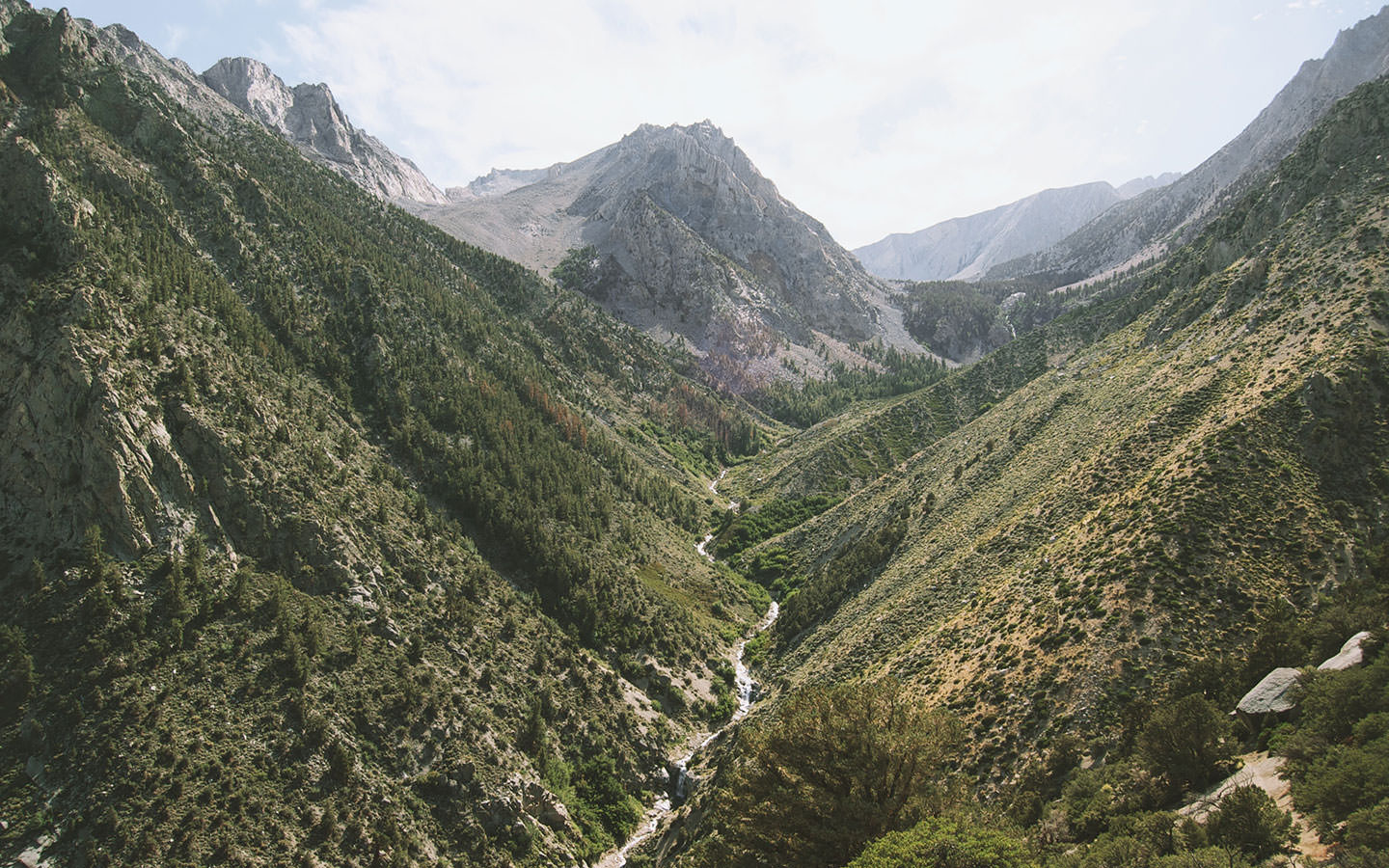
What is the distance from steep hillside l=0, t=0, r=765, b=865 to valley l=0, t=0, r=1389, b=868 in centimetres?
27

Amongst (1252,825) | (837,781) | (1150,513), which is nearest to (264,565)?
(837,781)

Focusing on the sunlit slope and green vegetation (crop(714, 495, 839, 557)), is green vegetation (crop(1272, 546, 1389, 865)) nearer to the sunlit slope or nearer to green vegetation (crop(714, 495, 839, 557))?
the sunlit slope

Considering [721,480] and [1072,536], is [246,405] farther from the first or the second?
[721,480]

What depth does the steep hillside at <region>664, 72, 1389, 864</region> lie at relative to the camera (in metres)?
32.6

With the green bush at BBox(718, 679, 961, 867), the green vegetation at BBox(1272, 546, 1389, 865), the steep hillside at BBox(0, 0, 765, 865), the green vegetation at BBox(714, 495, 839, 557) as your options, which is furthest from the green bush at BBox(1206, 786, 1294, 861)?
the green vegetation at BBox(714, 495, 839, 557)

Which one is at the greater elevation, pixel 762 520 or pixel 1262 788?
pixel 762 520

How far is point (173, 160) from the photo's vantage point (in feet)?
268

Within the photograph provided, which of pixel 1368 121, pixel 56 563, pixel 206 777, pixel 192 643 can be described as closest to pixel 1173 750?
pixel 206 777

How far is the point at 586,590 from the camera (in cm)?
7138

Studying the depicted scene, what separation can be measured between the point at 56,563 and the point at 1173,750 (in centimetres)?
5838

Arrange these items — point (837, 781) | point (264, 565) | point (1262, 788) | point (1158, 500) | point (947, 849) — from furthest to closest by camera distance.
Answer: point (264, 565) < point (1158, 500) < point (837, 781) < point (1262, 788) < point (947, 849)

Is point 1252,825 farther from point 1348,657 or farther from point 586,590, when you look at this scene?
point 586,590

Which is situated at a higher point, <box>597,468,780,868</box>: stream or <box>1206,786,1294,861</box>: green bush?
<box>1206,786,1294,861</box>: green bush

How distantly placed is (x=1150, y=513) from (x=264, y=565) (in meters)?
62.2
